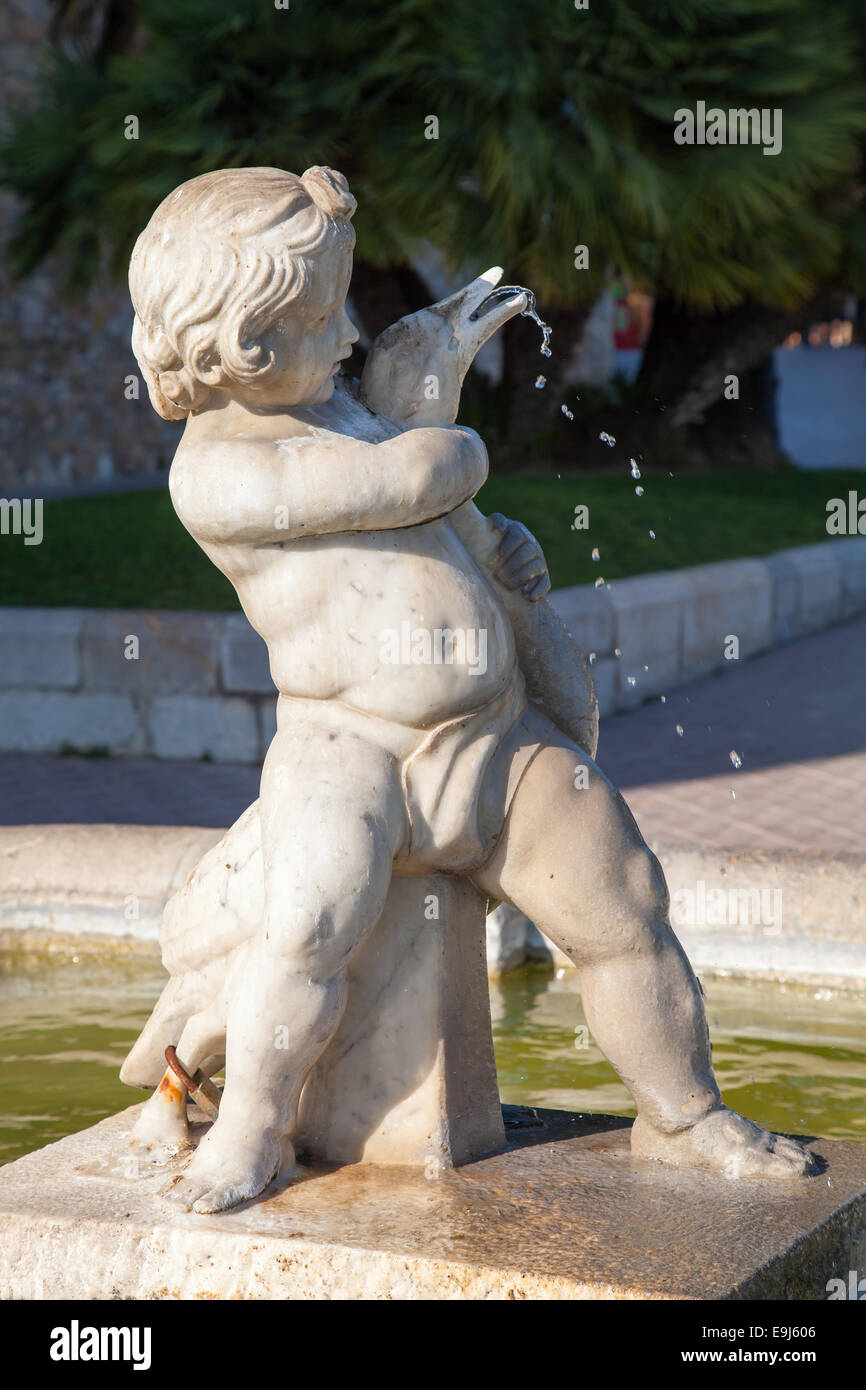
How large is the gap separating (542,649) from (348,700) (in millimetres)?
363

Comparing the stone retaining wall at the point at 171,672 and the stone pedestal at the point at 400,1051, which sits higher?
the stone retaining wall at the point at 171,672

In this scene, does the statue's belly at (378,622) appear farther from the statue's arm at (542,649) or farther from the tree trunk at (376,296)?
the tree trunk at (376,296)

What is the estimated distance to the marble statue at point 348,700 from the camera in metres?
2.35

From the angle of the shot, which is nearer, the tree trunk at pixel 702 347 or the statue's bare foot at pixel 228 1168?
the statue's bare foot at pixel 228 1168

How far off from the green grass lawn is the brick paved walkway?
1.00 meters

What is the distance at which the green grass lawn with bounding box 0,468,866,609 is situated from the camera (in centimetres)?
840

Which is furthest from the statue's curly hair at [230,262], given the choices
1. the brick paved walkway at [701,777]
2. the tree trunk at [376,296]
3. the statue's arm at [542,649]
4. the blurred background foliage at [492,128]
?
the tree trunk at [376,296]

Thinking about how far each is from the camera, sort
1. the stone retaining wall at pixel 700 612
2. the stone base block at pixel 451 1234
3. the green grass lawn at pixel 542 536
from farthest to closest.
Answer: the green grass lawn at pixel 542 536, the stone retaining wall at pixel 700 612, the stone base block at pixel 451 1234

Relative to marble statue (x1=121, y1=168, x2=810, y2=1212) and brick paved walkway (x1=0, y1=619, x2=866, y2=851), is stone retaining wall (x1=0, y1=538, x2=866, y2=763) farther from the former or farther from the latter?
marble statue (x1=121, y1=168, x2=810, y2=1212)

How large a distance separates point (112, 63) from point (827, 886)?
840cm

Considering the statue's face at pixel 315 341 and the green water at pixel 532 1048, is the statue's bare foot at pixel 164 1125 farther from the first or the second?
the statue's face at pixel 315 341

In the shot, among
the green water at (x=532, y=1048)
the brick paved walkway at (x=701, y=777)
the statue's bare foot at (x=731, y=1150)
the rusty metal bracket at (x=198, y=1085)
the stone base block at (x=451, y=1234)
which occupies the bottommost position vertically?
the green water at (x=532, y=1048)

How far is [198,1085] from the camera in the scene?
2682 millimetres

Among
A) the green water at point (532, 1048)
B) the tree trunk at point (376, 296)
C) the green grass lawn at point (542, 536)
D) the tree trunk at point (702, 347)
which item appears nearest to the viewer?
the green water at point (532, 1048)
